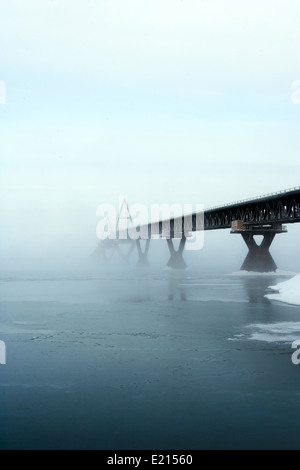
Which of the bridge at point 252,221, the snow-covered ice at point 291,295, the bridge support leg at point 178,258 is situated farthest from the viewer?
the bridge support leg at point 178,258

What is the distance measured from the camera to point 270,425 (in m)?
15.3

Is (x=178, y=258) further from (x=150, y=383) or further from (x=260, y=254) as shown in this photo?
(x=150, y=383)

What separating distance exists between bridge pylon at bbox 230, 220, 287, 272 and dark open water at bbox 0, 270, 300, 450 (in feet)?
253

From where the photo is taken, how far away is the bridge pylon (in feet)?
376

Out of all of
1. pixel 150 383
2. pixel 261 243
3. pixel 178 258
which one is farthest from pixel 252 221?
pixel 150 383

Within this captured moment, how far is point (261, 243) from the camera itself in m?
116

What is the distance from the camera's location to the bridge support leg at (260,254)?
115 metres

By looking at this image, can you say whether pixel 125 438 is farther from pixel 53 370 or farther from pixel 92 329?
pixel 92 329

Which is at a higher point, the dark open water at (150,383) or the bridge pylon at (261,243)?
the bridge pylon at (261,243)

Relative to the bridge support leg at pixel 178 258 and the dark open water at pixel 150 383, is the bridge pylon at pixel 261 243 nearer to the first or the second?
the bridge support leg at pixel 178 258

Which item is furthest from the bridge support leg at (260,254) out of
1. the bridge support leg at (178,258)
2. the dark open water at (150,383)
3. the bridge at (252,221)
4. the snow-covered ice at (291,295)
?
the dark open water at (150,383)

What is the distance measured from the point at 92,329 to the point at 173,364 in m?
11.6

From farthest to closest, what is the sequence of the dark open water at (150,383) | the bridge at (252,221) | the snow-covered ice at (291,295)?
the bridge at (252,221), the snow-covered ice at (291,295), the dark open water at (150,383)
